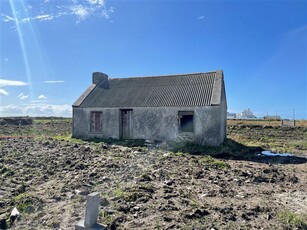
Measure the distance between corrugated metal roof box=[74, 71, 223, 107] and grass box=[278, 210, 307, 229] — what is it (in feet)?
32.4

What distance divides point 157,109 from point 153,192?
10136 mm

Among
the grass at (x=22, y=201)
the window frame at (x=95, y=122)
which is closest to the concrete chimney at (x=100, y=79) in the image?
the window frame at (x=95, y=122)

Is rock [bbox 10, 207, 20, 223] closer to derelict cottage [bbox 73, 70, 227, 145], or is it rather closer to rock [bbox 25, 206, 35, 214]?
rock [bbox 25, 206, 35, 214]

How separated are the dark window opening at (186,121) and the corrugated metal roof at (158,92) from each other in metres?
0.66

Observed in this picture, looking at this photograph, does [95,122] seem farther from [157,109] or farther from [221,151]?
[221,151]

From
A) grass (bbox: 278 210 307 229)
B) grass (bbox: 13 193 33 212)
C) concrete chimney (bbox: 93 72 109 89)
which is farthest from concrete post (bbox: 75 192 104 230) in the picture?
concrete chimney (bbox: 93 72 109 89)

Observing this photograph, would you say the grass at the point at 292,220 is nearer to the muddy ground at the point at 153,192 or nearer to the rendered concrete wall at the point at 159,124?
the muddy ground at the point at 153,192

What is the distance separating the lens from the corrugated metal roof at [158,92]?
16.0 m

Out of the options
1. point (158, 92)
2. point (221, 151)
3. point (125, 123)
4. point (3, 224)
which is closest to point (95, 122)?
point (125, 123)

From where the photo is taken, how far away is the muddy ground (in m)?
5.03

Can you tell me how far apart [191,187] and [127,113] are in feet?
36.8

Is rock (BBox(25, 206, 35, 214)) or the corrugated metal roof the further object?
the corrugated metal roof

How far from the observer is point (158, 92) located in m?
17.9

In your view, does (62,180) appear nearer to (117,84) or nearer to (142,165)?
(142,165)
